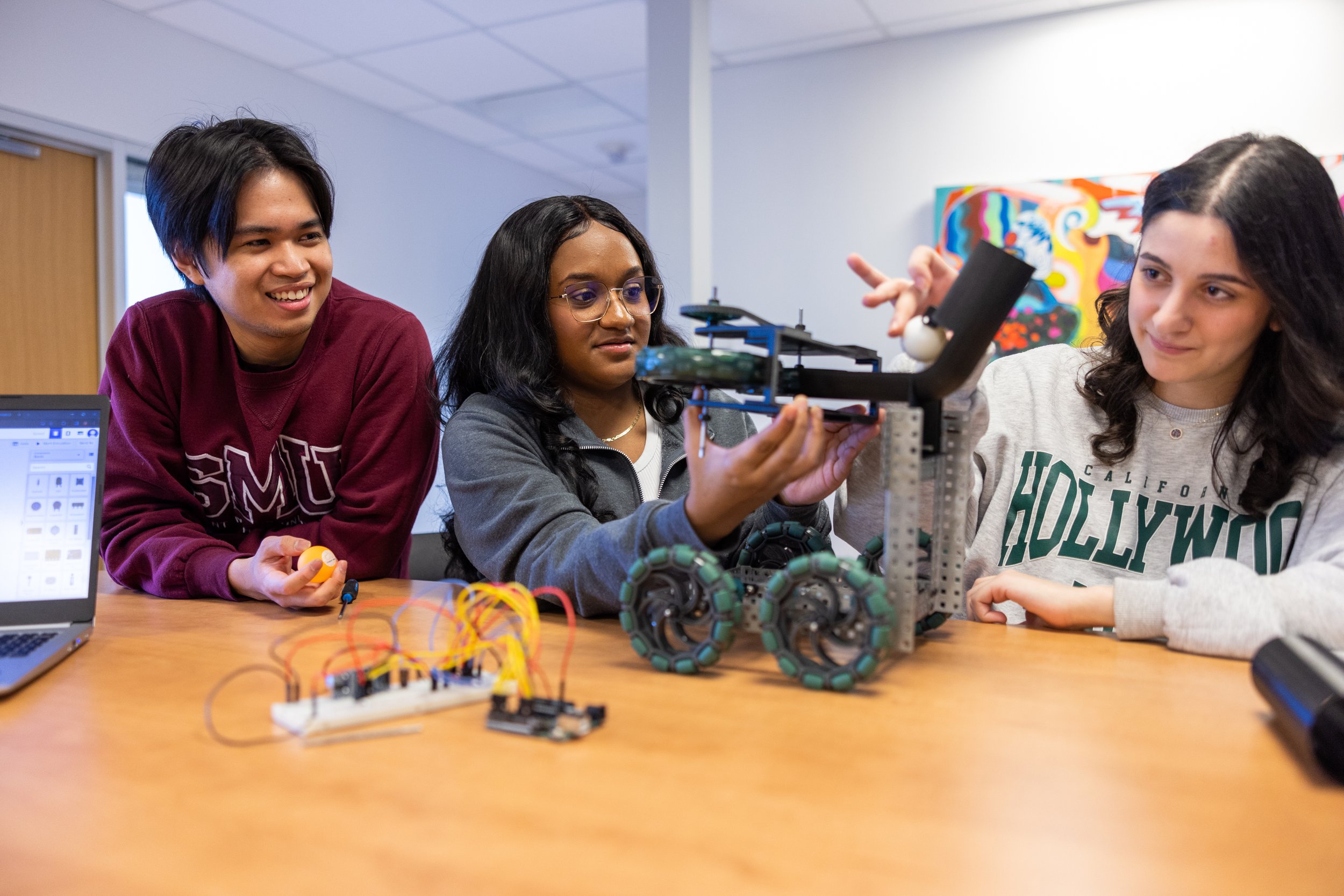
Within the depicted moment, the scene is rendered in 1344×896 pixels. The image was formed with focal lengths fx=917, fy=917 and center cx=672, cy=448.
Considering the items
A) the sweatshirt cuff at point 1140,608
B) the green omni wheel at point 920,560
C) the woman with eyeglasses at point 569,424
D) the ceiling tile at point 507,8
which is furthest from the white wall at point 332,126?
the sweatshirt cuff at point 1140,608

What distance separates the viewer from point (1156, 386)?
136cm

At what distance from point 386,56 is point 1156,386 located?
3.99m

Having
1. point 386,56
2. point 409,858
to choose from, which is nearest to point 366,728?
point 409,858

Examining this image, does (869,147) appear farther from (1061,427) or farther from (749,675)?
(749,675)

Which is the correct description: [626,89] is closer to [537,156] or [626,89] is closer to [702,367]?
[537,156]

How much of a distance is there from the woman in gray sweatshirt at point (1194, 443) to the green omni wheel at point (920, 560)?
0.11m

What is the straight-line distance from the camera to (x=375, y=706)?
0.80m

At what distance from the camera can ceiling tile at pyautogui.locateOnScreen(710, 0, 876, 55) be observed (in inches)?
141

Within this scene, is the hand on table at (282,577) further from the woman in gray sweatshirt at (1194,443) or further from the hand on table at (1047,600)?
the hand on table at (1047,600)

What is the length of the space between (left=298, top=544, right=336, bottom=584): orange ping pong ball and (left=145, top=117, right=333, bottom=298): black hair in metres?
0.49

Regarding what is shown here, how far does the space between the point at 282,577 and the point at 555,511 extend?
0.38 meters

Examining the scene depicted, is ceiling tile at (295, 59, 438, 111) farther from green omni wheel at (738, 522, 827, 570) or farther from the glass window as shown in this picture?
green omni wheel at (738, 522, 827, 570)

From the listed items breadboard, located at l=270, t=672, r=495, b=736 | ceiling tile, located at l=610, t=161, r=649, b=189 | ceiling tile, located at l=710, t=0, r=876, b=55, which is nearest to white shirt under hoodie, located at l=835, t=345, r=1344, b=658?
breadboard, located at l=270, t=672, r=495, b=736

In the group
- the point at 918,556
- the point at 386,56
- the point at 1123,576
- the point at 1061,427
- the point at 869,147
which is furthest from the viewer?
the point at 386,56
